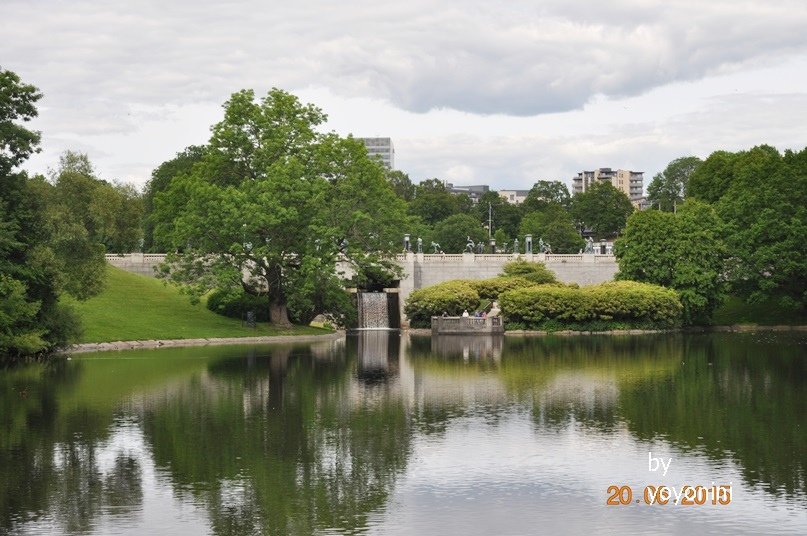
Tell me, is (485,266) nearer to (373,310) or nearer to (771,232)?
(373,310)

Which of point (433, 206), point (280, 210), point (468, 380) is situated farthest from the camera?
point (433, 206)

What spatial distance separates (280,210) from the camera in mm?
74938

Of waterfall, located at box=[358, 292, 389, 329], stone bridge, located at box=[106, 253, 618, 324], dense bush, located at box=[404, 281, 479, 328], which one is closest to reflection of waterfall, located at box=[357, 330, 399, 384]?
waterfall, located at box=[358, 292, 389, 329]

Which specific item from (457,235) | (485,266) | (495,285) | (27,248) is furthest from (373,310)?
(457,235)

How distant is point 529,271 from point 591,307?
Answer: 14.7m

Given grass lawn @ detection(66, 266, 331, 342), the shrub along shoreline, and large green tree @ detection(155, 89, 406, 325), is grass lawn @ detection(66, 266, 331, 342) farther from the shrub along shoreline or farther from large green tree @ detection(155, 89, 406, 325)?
the shrub along shoreline

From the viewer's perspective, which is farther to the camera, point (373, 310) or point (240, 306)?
point (373, 310)

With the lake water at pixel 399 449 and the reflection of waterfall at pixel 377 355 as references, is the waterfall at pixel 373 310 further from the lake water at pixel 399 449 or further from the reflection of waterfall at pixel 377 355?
the lake water at pixel 399 449

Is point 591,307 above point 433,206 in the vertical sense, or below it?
below

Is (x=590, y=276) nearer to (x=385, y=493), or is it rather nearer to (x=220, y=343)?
(x=220, y=343)

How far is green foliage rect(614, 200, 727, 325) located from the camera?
93000 millimetres

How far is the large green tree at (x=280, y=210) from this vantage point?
251 ft

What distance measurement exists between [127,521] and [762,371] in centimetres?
3571

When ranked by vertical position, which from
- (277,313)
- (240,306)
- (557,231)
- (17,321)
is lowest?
(277,313)
